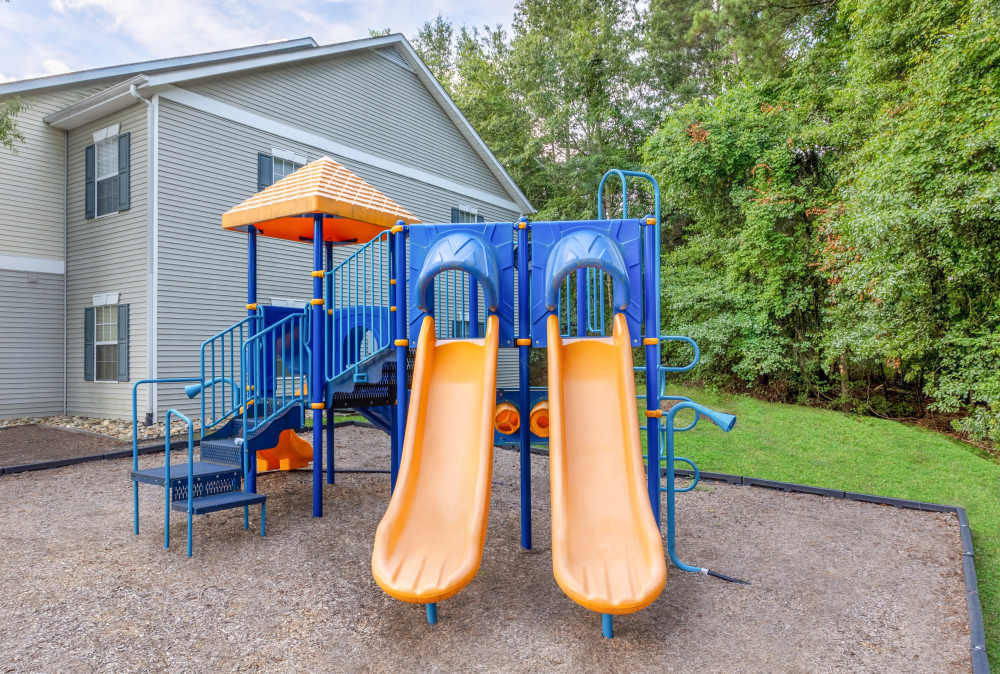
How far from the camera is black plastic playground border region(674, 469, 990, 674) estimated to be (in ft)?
10.3

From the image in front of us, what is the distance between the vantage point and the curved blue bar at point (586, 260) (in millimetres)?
4168

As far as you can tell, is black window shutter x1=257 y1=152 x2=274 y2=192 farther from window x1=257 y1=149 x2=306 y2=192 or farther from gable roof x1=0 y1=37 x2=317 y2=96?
gable roof x1=0 y1=37 x2=317 y2=96

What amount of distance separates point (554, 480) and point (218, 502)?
8.99 ft

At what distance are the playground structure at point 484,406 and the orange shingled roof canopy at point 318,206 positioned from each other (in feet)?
0.08

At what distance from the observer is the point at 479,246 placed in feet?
14.8

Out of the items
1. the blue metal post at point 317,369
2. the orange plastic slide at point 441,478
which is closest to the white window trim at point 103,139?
the blue metal post at point 317,369

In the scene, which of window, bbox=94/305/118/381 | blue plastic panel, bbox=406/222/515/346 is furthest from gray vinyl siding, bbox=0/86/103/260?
blue plastic panel, bbox=406/222/515/346

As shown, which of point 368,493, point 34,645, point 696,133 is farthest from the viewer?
point 696,133

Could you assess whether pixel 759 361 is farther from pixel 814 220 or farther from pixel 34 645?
pixel 34 645

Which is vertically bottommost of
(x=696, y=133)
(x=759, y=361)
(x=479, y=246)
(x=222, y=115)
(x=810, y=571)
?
(x=810, y=571)

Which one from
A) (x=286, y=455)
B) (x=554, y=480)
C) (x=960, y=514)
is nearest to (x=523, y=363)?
(x=554, y=480)

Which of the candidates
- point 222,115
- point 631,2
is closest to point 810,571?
point 222,115

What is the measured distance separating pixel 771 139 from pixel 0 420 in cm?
1657

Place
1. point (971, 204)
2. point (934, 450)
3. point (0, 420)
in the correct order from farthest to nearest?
point (0, 420)
point (934, 450)
point (971, 204)
